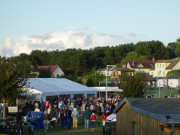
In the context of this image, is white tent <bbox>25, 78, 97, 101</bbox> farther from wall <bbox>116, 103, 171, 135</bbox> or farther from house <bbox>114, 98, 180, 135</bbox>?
house <bbox>114, 98, 180, 135</bbox>

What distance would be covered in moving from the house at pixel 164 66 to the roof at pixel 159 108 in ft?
320

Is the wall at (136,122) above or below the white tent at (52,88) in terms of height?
below

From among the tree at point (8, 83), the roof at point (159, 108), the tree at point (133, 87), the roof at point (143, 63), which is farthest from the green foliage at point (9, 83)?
the roof at point (143, 63)

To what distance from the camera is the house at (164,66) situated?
4429 inches

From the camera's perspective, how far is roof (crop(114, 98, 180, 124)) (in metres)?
10.9

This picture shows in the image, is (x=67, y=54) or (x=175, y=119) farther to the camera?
(x=67, y=54)

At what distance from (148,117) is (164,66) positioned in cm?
10566

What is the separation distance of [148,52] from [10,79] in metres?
115

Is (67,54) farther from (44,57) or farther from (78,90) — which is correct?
(78,90)

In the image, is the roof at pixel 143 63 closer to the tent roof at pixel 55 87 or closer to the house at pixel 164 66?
the house at pixel 164 66

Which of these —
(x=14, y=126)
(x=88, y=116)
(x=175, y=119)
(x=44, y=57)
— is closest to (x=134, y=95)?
(x=88, y=116)

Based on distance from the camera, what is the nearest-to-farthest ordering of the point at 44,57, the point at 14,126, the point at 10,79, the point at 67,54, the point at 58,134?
the point at 14,126
the point at 58,134
the point at 10,79
the point at 67,54
the point at 44,57

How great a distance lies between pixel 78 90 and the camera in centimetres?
4038

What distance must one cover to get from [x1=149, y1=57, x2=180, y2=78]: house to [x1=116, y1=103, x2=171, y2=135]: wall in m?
96.6
